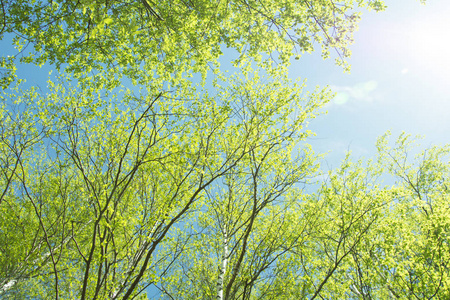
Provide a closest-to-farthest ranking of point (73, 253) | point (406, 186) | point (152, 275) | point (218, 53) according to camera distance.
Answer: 1. point (152, 275)
2. point (218, 53)
3. point (73, 253)
4. point (406, 186)

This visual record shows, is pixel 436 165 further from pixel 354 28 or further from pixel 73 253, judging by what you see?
pixel 73 253

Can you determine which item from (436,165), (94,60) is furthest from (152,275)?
(436,165)

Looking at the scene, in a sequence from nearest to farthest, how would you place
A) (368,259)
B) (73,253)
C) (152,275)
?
(152,275)
(368,259)
(73,253)

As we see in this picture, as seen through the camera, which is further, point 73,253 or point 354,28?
point 73,253

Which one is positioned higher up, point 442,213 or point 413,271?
point 442,213

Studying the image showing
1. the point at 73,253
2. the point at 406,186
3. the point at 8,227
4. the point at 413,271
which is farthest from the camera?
the point at 406,186

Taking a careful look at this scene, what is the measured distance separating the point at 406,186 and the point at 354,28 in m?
10.4

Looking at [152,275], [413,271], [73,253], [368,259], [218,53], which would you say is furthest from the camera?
[73,253]

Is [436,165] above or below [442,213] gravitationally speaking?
above

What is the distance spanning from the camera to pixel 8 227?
26.4 feet

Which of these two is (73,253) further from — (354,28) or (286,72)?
(354,28)

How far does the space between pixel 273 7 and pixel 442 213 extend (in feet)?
22.6

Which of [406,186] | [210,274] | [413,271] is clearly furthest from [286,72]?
[406,186]

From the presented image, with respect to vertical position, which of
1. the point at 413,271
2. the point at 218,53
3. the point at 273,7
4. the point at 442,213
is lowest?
the point at 413,271
